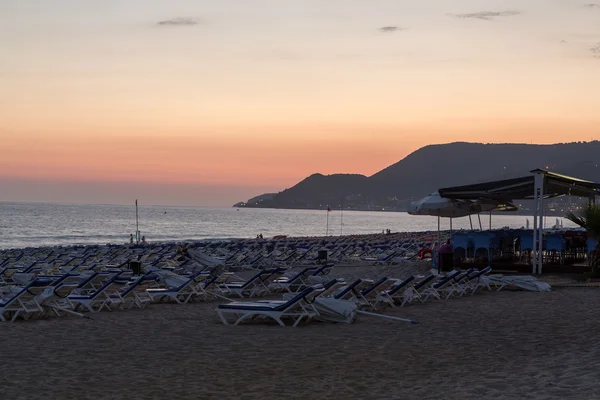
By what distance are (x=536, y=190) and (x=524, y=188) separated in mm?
744

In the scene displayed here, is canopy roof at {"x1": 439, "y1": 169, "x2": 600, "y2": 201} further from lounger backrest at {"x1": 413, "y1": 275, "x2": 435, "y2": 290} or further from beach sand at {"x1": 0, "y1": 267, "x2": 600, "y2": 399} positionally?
beach sand at {"x1": 0, "y1": 267, "x2": 600, "y2": 399}

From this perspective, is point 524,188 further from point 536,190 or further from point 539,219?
point 539,219

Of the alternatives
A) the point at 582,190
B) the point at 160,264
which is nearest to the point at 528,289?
the point at 582,190

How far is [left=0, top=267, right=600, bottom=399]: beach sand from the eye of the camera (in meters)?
5.92

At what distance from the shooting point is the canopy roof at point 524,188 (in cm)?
1602

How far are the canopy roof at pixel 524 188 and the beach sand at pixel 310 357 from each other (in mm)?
5720

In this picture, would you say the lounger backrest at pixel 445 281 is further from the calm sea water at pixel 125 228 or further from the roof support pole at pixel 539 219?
the calm sea water at pixel 125 228

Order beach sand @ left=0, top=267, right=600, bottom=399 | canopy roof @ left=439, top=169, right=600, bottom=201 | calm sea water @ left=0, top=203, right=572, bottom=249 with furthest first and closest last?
calm sea water @ left=0, top=203, right=572, bottom=249, canopy roof @ left=439, top=169, right=600, bottom=201, beach sand @ left=0, top=267, right=600, bottom=399

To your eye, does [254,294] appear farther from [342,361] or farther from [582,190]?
[582,190]

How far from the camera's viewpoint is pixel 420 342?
824 centimetres

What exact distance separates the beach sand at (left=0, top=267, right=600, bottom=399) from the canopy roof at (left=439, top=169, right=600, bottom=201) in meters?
5.72

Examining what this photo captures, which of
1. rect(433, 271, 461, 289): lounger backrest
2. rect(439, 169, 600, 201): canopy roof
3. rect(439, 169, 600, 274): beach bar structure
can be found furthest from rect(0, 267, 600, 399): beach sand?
rect(439, 169, 600, 201): canopy roof

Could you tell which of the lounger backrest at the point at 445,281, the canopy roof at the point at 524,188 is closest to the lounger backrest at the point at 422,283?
the lounger backrest at the point at 445,281

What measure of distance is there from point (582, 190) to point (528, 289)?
170 inches
